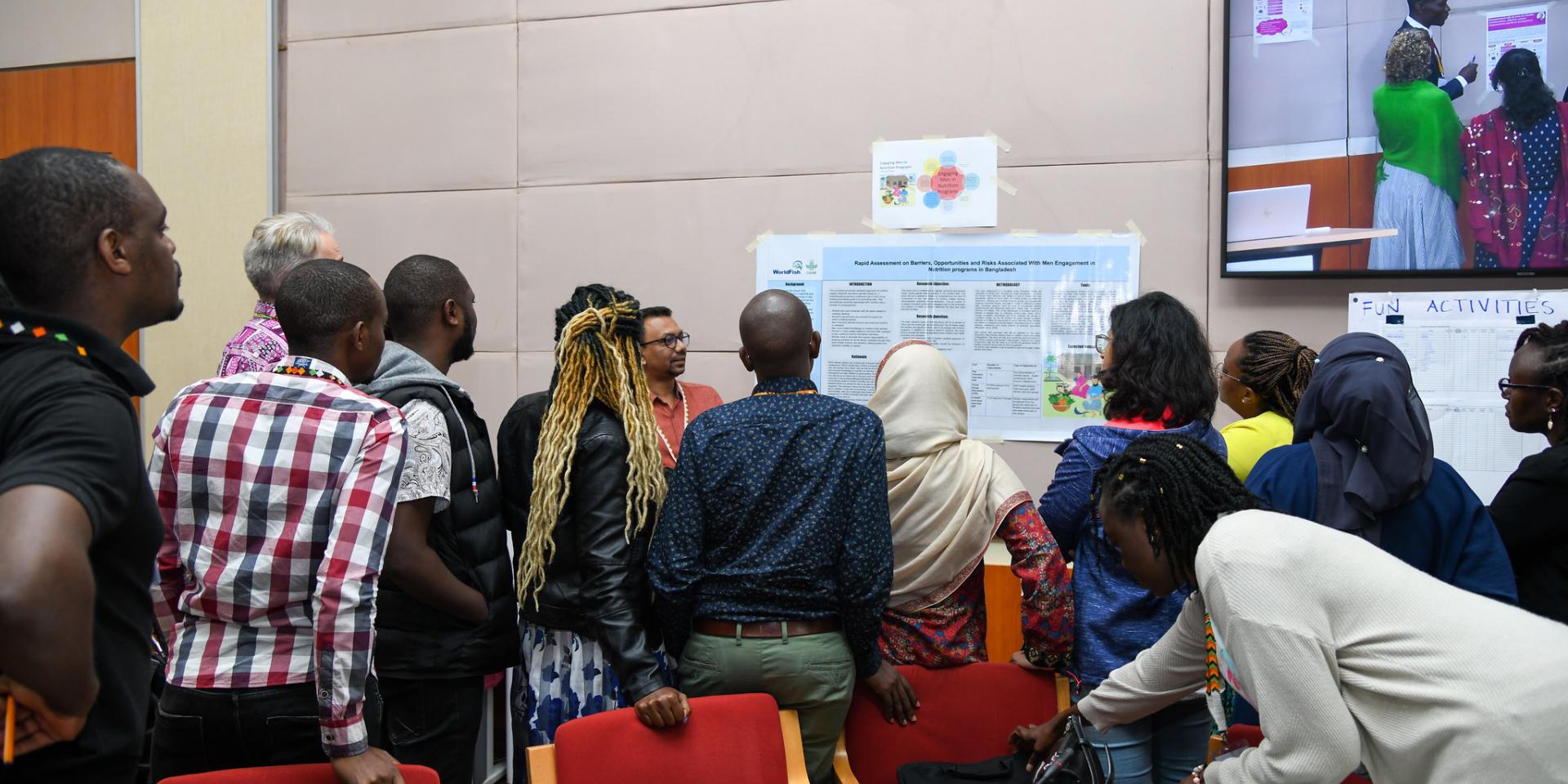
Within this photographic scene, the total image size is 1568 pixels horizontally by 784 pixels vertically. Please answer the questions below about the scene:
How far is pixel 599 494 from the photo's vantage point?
1955 mm

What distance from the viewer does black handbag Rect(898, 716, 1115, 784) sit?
187cm

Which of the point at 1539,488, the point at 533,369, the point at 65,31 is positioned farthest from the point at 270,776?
the point at 65,31

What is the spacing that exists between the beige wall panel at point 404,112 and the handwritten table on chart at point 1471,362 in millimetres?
3313

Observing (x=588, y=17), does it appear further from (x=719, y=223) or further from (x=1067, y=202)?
(x=1067, y=202)

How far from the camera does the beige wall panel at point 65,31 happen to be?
180 inches

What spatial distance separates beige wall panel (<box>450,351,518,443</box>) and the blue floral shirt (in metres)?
2.38

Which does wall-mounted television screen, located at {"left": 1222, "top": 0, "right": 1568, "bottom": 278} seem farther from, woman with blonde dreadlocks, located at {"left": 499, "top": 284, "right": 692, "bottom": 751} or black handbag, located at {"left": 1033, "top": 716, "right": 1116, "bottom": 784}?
woman with blonde dreadlocks, located at {"left": 499, "top": 284, "right": 692, "bottom": 751}

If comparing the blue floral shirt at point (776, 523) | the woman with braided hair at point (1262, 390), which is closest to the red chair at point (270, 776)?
the blue floral shirt at point (776, 523)

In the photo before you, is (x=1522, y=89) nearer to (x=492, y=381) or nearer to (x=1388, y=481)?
(x=1388, y=481)

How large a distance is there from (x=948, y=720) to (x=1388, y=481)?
103 cm

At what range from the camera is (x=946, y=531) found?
213 cm

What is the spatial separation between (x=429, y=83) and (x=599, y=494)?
294cm

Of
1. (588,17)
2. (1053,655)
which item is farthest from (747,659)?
(588,17)

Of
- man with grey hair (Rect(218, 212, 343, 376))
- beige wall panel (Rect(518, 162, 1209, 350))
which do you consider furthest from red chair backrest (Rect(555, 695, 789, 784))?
beige wall panel (Rect(518, 162, 1209, 350))
